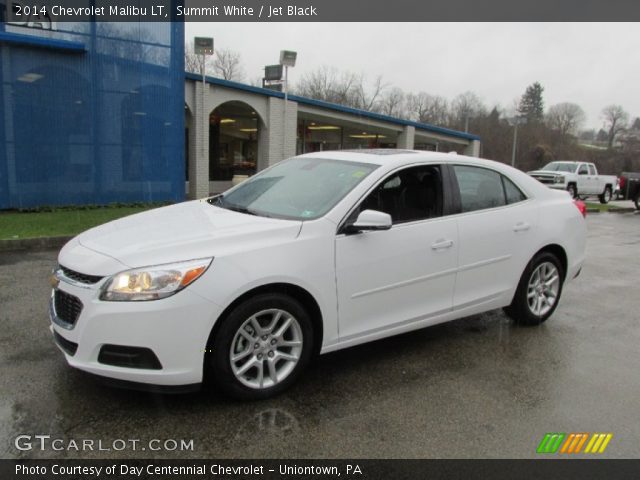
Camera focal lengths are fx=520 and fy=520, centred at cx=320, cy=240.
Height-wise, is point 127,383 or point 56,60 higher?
point 56,60

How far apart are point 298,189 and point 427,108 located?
230 feet

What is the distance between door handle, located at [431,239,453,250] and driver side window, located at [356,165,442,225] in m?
0.23

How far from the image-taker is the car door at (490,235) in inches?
175

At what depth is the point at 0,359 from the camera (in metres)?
4.00

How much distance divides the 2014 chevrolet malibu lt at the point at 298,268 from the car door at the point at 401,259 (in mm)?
11

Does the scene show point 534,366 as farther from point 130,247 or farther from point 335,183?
point 130,247

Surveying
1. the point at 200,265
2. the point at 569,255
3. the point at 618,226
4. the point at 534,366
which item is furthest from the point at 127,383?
the point at 618,226

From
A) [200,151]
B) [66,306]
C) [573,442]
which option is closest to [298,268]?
[66,306]

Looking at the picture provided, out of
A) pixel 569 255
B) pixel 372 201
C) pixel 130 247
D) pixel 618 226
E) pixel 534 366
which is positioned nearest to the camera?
pixel 130 247

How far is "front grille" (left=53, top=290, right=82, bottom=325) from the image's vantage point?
320 centimetres

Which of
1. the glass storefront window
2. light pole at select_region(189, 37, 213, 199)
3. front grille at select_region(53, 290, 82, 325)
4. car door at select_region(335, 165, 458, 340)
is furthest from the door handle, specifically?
the glass storefront window

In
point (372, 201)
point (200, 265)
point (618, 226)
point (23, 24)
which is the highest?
point (23, 24)

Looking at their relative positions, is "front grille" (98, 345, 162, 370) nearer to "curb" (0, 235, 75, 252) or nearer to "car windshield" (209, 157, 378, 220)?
"car windshield" (209, 157, 378, 220)

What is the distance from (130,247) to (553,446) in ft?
9.37
